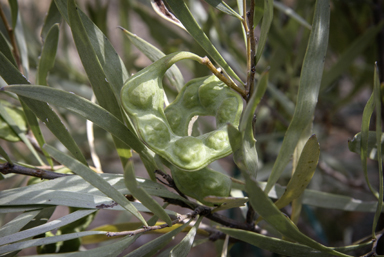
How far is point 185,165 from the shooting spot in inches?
10.4

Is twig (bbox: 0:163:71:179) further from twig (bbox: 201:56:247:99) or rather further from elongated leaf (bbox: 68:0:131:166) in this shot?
twig (bbox: 201:56:247:99)

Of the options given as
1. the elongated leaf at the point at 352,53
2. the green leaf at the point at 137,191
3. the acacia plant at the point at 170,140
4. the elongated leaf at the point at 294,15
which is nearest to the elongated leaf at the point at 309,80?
the acacia plant at the point at 170,140

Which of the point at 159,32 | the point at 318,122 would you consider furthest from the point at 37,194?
the point at 318,122

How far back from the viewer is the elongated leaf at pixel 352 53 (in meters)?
0.59

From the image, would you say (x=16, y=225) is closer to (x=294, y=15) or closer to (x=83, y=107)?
(x=83, y=107)

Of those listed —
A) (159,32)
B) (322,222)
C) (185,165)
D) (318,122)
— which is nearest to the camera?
(185,165)

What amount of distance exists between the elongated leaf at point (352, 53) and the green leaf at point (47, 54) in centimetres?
53

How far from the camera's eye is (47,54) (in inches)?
14.6

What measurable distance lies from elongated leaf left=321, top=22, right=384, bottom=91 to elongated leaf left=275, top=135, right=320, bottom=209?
0.41m

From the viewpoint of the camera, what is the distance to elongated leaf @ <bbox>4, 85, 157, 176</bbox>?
262mm

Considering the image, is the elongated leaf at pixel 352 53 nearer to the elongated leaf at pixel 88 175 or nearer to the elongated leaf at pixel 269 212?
the elongated leaf at pixel 269 212

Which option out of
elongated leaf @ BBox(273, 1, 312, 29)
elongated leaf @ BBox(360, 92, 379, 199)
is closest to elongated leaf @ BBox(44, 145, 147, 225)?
elongated leaf @ BBox(360, 92, 379, 199)

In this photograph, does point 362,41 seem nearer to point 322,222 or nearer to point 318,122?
point 318,122

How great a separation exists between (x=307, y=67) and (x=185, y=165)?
0.49 ft
